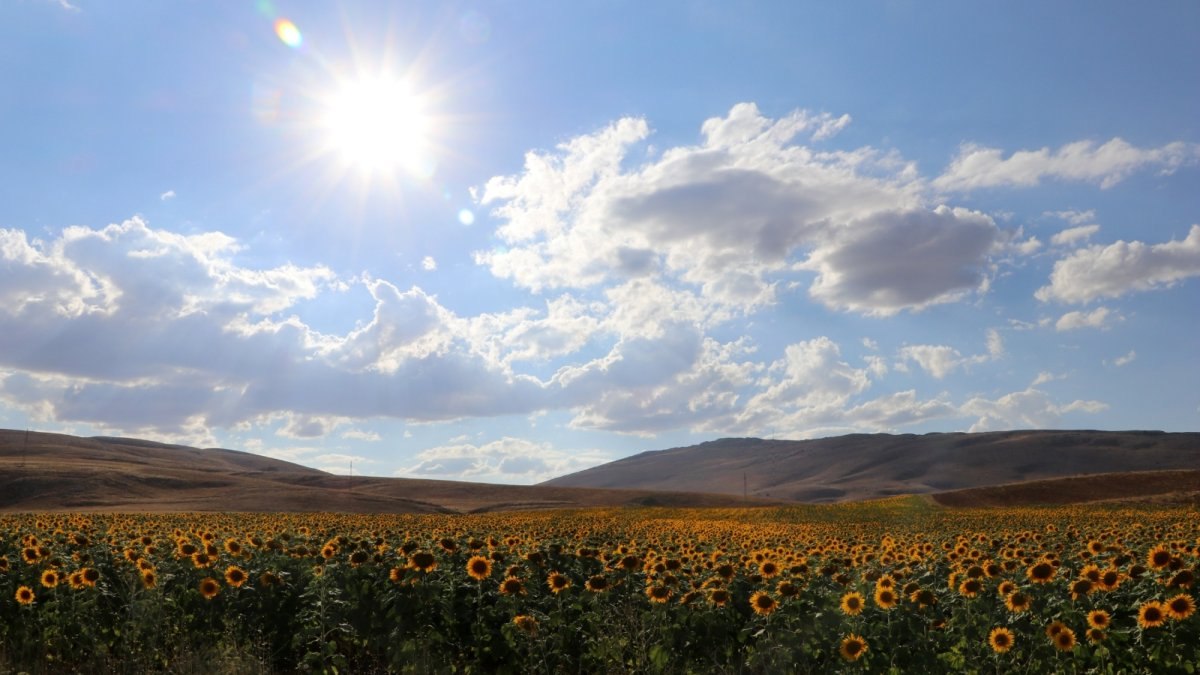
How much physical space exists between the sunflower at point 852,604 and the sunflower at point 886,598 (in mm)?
171

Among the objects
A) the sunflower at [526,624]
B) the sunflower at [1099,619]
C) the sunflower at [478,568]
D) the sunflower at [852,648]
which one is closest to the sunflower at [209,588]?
the sunflower at [478,568]

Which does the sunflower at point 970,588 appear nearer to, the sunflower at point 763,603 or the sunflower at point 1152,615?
the sunflower at point 1152,615

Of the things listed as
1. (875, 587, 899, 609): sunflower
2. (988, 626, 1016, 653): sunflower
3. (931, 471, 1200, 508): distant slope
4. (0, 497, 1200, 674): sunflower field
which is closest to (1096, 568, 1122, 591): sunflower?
(0, 497, 1200, 674): sunflower field

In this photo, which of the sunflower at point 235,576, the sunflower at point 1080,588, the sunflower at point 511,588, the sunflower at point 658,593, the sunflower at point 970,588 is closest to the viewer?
the sunflower at point 1080,588

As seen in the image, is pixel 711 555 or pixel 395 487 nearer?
pixel 711 555

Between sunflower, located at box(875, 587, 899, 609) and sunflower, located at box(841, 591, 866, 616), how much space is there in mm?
171

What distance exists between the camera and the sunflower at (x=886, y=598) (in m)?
6.98

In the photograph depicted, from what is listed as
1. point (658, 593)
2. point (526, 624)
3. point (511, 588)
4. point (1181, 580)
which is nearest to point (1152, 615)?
point (1181, 580)

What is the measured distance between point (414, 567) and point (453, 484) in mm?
111621

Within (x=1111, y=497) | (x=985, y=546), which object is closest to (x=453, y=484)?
(x=1111, y=497)

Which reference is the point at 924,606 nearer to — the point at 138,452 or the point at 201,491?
the point at 201,491

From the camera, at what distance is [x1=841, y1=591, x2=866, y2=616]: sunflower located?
7.21m

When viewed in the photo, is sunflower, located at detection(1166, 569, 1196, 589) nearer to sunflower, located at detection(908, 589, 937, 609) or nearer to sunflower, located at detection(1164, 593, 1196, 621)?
sunflower, located at detection(1164, 593, 1196, 621)

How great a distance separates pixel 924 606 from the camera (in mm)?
7320
